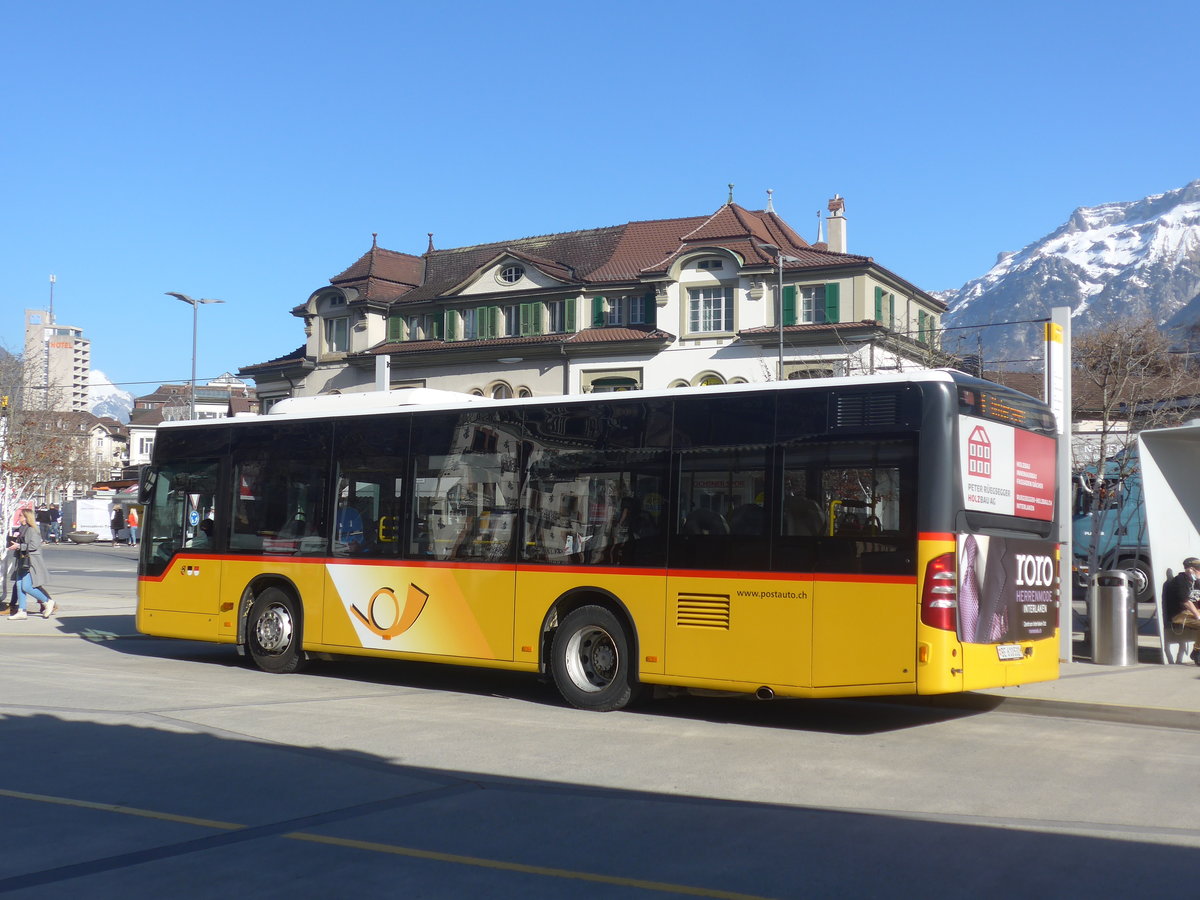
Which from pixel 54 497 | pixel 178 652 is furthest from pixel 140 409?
pixel 178 652

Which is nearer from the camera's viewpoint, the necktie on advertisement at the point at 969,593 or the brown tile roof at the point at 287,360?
the necktie on advertisement at the point at 969,593

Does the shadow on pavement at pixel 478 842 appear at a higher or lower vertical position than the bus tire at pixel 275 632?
lower

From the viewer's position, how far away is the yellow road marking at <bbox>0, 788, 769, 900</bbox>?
5520 millimetres

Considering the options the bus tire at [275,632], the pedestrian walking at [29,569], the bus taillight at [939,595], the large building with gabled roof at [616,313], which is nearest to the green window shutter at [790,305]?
the large building with gabled roof at [616,313]

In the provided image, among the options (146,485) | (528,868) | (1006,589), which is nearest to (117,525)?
(146,485)

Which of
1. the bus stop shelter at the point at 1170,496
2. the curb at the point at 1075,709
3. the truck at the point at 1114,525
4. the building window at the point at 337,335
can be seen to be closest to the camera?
the curb at the point at 1075,709

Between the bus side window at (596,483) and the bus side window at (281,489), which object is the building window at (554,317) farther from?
the bus side window at (596,483)

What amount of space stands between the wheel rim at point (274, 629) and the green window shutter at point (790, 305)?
37.9m

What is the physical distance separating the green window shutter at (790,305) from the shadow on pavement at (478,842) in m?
42.8

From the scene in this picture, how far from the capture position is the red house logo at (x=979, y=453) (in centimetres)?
1009

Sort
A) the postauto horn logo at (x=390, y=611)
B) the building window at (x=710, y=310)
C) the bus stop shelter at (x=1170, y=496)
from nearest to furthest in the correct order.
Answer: the postauto horn logo at (x=390, y=611) → the bus stop shelter at (x=1170, y=496) → the building window at (x=710, y=310)

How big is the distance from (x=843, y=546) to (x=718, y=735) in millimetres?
1883

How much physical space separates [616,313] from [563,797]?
158 feet

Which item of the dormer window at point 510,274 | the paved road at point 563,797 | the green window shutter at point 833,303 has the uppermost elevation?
the dormer window at point 510,274
